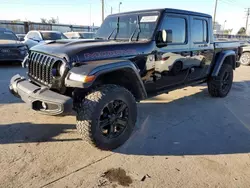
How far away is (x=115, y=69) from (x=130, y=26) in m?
1.36

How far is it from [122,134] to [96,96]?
0.74 m

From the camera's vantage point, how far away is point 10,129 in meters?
3.52

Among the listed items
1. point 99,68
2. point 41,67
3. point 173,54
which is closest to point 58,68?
point 41,67

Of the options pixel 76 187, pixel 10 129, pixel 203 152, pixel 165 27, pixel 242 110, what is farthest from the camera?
pixel 242 110

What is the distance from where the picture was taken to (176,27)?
4023 mm

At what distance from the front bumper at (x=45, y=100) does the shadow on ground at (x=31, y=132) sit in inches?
25.9

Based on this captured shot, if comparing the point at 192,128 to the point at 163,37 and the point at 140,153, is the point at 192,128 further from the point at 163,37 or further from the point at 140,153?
the point at 163,37

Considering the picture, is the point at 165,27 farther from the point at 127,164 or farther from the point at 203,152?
the point at 127,164

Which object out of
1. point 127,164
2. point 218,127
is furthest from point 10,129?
point 218,127

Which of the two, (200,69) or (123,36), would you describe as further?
(200,69)

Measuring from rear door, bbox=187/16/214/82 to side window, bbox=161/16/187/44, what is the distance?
0.92 ft

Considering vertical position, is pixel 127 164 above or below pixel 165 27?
below

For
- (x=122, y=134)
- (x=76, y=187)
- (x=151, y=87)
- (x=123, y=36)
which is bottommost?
(x=76, y=187)

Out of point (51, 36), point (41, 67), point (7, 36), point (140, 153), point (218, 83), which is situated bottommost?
point (140, 153)
